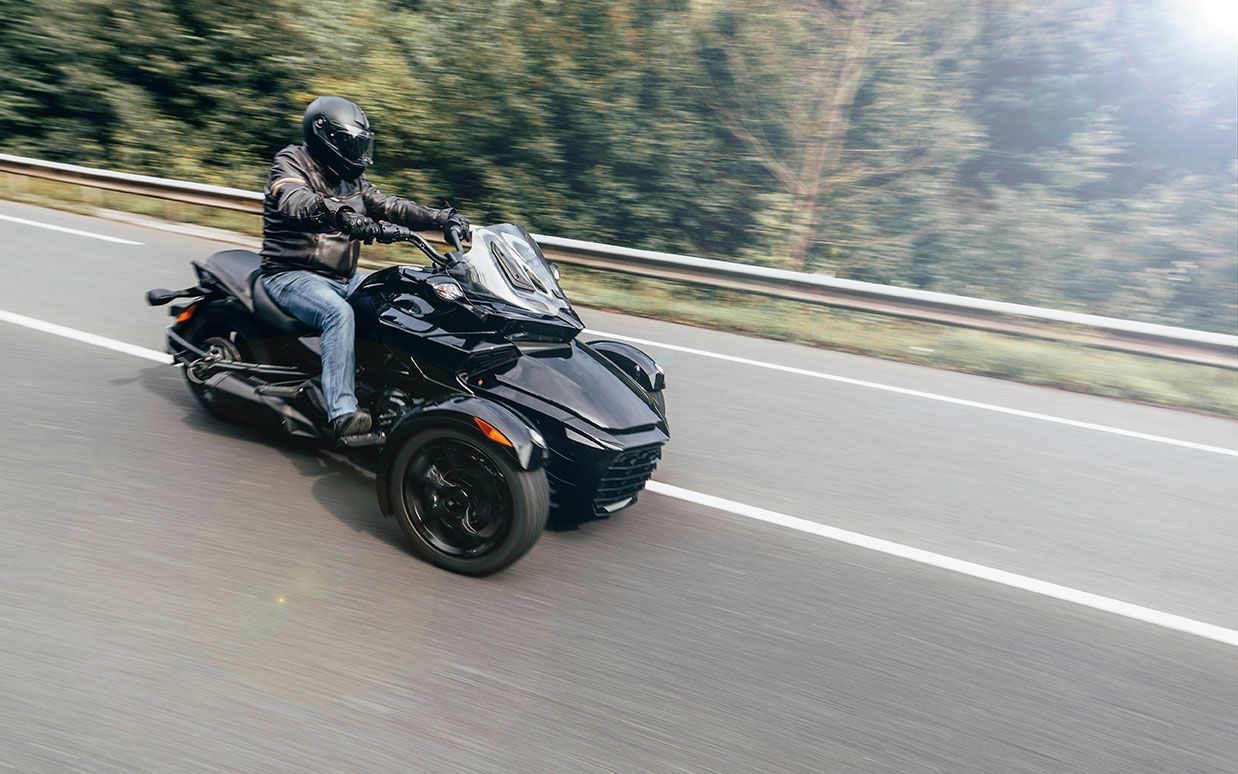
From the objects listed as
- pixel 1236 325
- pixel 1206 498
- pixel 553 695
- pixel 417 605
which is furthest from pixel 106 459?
pixel 1236 325

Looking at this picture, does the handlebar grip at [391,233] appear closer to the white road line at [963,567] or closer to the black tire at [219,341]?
the black tire at [219,341]

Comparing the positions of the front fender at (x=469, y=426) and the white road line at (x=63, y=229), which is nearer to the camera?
the front fender at (x=469, y=426)

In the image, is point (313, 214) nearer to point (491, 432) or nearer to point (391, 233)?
point (391, 233)

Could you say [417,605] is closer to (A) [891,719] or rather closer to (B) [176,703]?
(B) [176,703]

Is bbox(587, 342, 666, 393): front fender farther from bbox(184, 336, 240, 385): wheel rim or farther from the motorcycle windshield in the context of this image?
bbox(184, 336, 240, 385): wheel rim

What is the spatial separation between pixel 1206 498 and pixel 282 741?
18.1ft

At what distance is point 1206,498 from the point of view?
6.00m

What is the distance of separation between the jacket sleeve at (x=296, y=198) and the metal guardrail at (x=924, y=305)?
5.89 m

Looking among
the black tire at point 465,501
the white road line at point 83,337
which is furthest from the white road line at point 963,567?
the white road line at point 83,337

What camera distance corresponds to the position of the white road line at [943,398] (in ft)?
23.3

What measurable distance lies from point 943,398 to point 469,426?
4.91 metres

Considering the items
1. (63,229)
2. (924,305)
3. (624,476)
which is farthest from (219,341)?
(63,229)

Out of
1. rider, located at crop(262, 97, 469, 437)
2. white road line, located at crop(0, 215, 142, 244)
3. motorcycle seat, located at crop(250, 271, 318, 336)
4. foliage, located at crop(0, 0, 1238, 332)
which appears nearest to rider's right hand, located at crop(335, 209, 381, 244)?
rider, located at crop(262, 97, 469, 437)

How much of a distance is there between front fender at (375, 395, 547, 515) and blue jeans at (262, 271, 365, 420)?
50 cm
